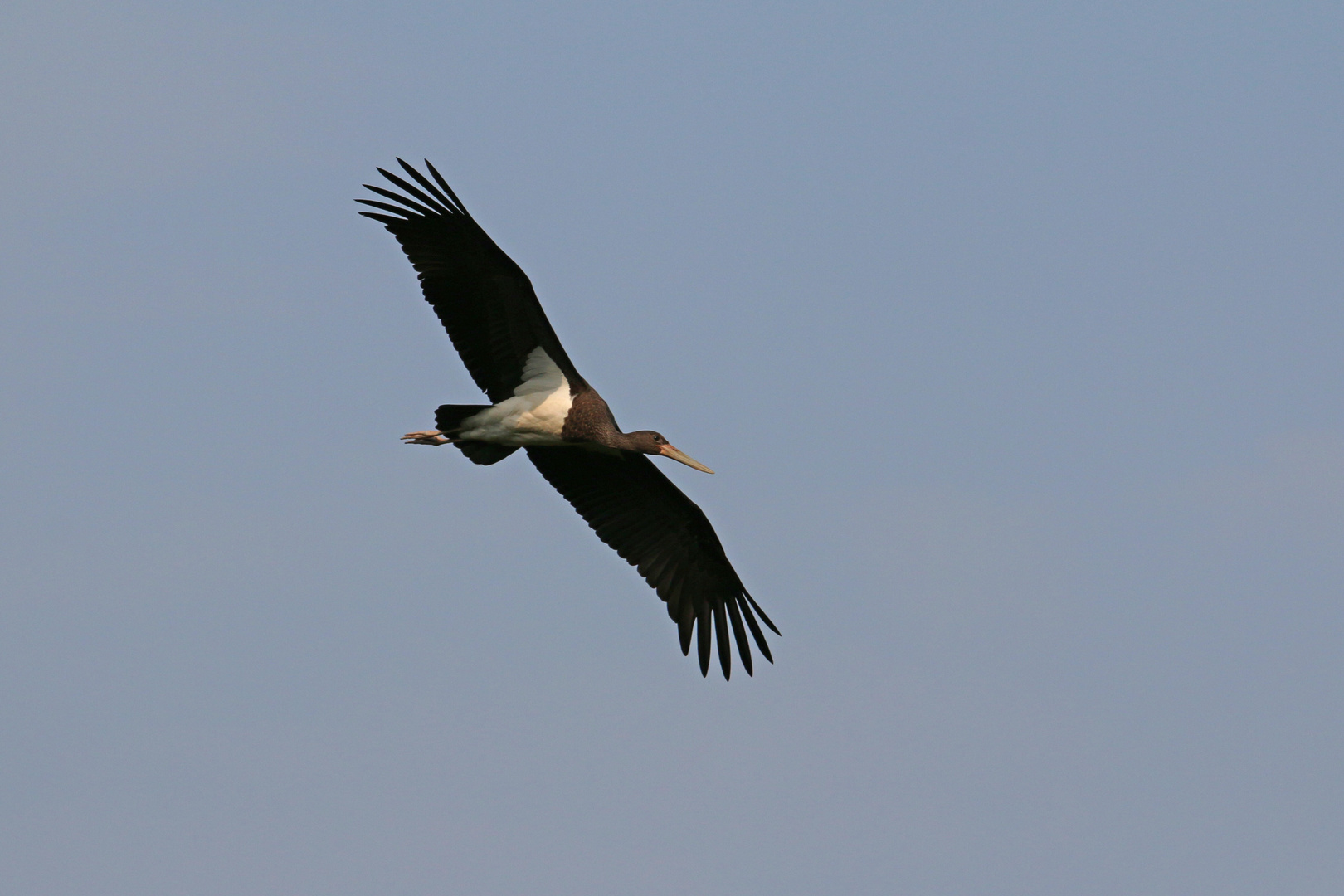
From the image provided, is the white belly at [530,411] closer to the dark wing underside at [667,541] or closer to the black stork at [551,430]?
the black stork at [551,430]

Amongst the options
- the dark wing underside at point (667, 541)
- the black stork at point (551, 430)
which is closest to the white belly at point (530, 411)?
the black stork at point (551, 430)

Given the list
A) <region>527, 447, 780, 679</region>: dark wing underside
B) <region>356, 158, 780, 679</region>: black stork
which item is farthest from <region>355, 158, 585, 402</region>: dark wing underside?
Answer: <region>527, 447, 780, 679</region>: dark wing underside

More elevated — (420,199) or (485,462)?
(420,199)

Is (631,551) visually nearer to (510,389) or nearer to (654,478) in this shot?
(654,478)

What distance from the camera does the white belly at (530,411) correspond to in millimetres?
14547

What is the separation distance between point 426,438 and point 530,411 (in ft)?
3.00

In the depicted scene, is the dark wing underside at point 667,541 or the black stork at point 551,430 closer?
the black stork at point 551,430

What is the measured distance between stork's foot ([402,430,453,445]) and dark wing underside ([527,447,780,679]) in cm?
142

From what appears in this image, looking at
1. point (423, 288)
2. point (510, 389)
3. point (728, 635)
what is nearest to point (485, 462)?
point (510, 389)

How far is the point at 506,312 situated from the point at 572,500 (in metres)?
2.53

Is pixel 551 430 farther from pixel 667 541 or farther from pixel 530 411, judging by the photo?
pixel 667 541

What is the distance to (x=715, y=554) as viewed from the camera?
16.2 metres

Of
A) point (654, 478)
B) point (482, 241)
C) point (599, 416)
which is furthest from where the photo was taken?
point (654, 478)

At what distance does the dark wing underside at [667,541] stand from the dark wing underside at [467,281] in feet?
5.56
